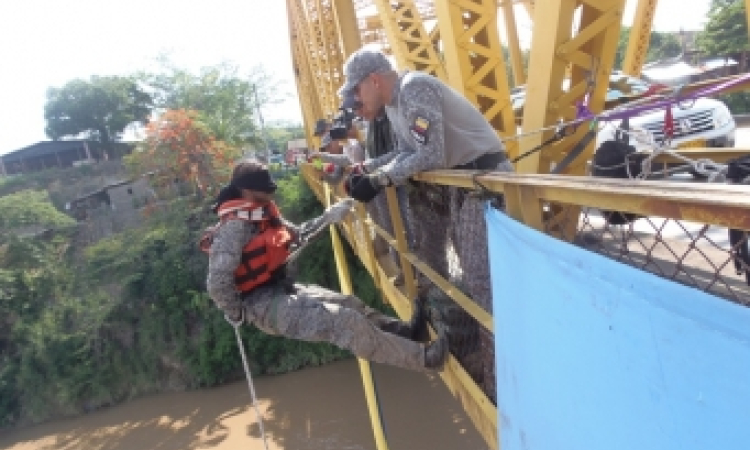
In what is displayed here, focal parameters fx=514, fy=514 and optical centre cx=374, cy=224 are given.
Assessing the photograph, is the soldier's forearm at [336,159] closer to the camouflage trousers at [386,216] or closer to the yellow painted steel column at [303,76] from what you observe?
the camouflage trousers at [386,216]

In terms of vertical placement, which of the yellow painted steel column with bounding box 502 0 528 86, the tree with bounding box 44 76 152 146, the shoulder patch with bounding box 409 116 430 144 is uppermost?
the tree with bounding box 44 76 152 146

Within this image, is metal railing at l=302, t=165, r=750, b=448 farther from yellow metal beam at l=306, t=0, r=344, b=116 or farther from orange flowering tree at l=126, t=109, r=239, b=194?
orange flowering tree at l=126, t=109, r=239, b=194

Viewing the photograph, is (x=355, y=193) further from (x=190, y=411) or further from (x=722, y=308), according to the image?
(x=190, y=411)

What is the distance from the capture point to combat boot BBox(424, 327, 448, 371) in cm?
287

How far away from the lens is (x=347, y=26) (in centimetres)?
656

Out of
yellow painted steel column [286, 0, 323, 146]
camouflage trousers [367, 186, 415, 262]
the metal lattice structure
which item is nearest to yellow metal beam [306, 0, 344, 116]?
the metal lattice structure

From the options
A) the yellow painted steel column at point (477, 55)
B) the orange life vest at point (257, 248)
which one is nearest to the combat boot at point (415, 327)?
the orange life vest at point (257, 248)

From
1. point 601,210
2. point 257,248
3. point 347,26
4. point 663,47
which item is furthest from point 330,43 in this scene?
point 663,47

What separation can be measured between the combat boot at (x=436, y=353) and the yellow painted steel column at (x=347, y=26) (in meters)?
4.68

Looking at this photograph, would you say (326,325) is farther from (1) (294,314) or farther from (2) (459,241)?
(2) (459,241)

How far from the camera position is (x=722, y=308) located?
0.68 metres

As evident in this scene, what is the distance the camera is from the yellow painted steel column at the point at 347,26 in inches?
257

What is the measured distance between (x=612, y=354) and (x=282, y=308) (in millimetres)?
2342

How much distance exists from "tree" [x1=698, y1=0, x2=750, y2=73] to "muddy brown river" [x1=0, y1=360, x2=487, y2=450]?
56.5 ft
